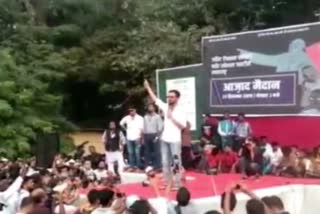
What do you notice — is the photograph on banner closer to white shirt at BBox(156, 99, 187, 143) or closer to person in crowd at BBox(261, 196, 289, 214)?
white shirt at BBox(156, 99, 187, 143)

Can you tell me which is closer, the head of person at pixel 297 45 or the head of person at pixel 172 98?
the head of person at pixel 172 98

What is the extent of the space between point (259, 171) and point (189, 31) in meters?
10.1

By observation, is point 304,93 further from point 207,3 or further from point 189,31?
point 207,3

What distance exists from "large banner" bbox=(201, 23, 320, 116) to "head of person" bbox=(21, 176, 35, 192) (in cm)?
904

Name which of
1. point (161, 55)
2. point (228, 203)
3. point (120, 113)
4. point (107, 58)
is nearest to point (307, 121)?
point (161, 55)

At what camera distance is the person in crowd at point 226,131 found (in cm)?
1778

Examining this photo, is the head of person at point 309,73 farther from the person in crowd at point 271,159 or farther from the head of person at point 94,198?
the head of person at point 94,198

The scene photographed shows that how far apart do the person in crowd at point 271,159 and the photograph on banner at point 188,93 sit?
3.05 m

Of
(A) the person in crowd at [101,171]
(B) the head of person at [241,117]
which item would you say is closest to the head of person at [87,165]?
(A) the person in crowd at [101,171]

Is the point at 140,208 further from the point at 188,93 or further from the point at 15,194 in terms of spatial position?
the point at 188,93

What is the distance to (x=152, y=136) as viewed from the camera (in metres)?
17.3

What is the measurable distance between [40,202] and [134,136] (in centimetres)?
1032

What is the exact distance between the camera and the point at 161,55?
25.1 meters

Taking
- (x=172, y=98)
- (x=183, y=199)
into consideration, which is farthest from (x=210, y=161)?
(x=183, y=199)
